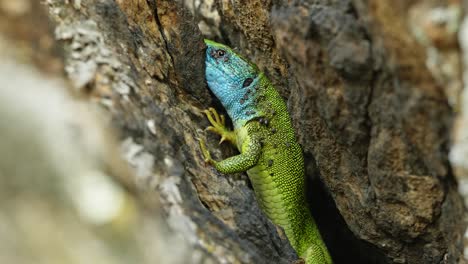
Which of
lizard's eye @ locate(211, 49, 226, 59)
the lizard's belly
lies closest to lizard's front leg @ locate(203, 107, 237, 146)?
the lizard's belly

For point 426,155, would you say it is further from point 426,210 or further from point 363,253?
point 363,253

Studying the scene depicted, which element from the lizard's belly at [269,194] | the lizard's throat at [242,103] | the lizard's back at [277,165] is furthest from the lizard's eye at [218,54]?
the lizard's belly at [269,194]

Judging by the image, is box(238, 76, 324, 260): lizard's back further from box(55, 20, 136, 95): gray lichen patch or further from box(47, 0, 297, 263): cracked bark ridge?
box(55, 20, 136, 95): gray lichen patch

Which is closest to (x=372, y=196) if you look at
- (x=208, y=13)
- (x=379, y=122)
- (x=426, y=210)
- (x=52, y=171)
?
(x=426, y=210)

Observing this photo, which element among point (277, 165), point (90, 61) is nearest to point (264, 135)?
point (277, 165)

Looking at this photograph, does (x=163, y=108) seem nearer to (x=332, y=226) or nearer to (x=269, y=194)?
(x=269, y=194)

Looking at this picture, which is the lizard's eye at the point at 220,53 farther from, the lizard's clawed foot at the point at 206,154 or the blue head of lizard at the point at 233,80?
the lizard's clawed foot at the point at 206,154
